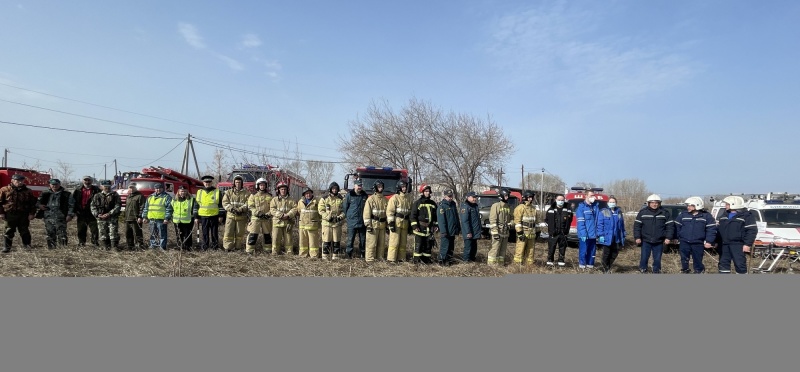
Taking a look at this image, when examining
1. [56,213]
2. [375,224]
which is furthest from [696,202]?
[56,213]

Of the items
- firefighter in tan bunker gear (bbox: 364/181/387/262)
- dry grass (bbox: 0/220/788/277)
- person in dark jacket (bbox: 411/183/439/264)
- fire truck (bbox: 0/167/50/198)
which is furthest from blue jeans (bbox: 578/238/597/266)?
fire truck (bbox: 0/167/50/198)

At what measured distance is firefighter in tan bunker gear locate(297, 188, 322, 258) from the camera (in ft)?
28.2

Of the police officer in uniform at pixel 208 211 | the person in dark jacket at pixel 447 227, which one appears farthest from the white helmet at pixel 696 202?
the police officer in uniform at pixel 208 211

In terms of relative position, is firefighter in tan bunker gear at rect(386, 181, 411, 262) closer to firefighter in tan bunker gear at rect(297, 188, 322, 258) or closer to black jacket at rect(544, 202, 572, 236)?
firefighter in tan bunker gear at rect(297, 188, 322, 258)

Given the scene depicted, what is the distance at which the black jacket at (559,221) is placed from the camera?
8.79 metres

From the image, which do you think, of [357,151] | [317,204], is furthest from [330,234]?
[357,151]

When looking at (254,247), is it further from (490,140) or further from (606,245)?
(490,140)

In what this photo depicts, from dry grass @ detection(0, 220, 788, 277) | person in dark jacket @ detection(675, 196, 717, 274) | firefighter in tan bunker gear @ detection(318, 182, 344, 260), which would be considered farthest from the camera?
firefighter in tan bunker gear @ detection(318, 182, 344, 260)

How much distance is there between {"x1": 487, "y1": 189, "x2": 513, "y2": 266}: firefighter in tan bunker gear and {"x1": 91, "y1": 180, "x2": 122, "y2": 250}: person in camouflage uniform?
7.71m

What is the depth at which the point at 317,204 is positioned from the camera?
346 inches

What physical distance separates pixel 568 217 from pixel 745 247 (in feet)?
9.66

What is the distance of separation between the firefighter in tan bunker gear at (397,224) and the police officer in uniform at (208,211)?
12.4 ft

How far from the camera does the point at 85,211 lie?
349 inches

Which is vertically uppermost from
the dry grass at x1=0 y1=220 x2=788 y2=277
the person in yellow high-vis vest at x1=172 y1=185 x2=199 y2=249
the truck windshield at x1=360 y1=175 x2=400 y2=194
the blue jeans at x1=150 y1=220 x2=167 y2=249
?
the truck windshield at x1=360 y1=175 x2=400 y2=194
